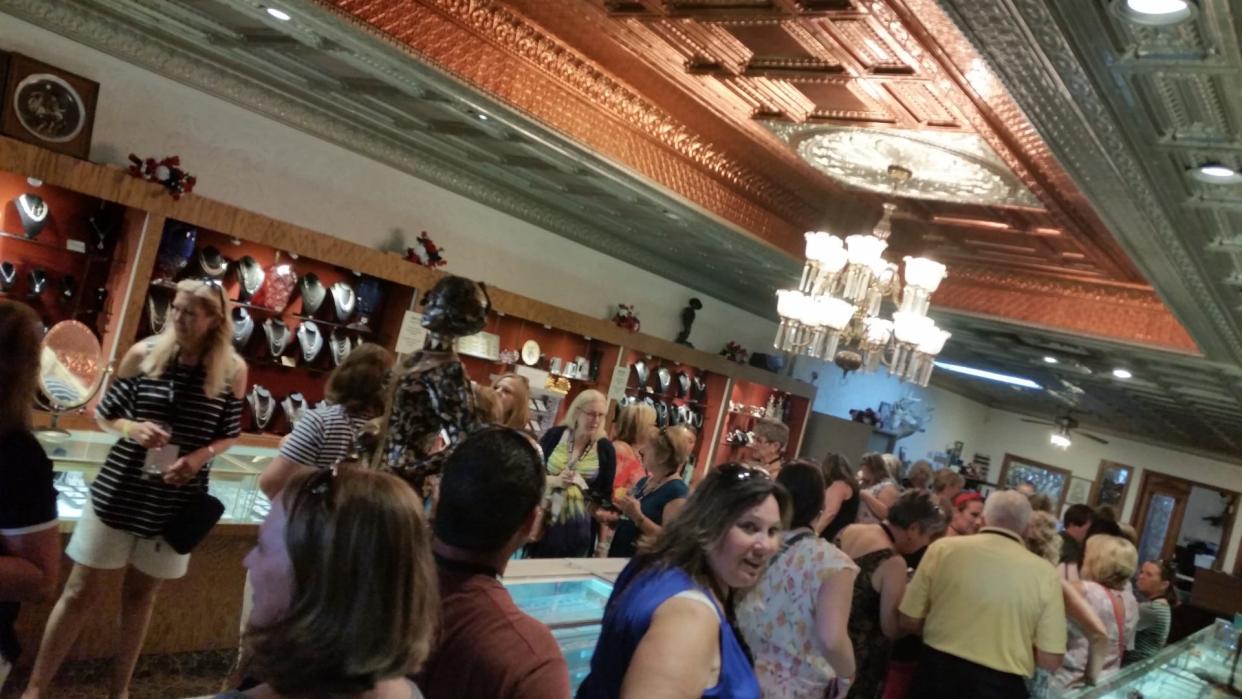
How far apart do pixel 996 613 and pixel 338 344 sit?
463 centimetres

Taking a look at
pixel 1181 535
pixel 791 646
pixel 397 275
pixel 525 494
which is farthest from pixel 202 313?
pixel 1181 535

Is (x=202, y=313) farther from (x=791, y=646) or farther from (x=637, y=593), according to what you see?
(x=791, y=646)

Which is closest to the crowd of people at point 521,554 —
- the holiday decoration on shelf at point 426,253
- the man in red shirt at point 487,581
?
the man in red shirt at point 487,581

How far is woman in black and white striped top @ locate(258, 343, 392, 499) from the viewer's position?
309cm

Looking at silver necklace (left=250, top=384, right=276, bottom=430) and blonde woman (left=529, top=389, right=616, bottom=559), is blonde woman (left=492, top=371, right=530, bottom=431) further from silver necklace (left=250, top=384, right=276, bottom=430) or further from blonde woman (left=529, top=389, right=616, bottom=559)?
silver necklace (left=250, top=384, right=276, bottom=430)

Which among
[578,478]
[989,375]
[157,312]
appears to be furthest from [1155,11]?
[989,375]

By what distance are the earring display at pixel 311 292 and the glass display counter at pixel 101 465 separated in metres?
1.97

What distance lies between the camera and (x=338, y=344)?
21.5ft

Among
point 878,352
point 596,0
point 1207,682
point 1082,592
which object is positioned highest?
point 596,0

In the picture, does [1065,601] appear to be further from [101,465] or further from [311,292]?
[311,292]

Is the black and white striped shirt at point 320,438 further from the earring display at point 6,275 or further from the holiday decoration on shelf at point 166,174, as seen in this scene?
the earring display at point 6,275

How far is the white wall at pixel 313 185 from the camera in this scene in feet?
17.2

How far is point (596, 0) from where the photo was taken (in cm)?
441

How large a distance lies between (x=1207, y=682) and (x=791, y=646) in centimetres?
335
